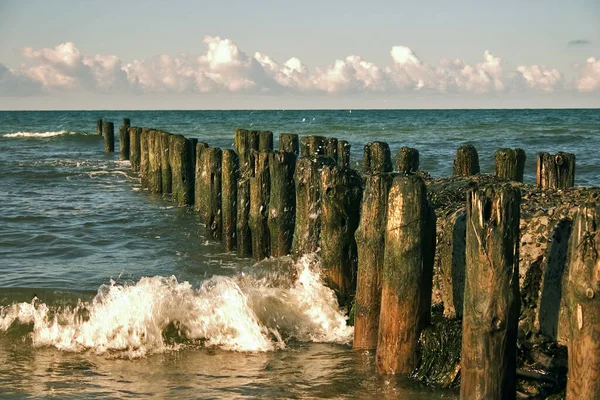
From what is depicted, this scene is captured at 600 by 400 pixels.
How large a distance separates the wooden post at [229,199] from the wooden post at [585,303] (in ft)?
20.2

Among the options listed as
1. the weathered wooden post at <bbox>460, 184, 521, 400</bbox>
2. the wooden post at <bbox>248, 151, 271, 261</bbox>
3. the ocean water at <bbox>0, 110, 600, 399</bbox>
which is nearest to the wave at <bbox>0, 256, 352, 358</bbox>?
the ocean water at <bbox>0, 110, 600, 399</bbox>

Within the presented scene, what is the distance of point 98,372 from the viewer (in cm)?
612

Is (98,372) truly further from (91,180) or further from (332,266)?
(91,180)

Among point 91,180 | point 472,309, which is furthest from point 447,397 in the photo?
point 91,180

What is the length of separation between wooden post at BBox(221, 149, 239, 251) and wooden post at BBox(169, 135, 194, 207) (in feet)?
10.3

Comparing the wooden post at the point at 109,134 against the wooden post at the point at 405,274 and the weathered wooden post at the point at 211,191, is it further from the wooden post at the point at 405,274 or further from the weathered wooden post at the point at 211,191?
the wooden post at the point at 405,274

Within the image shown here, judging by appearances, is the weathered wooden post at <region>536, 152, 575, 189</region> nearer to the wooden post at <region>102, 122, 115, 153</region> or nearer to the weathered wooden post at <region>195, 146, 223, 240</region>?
the weathered wooden post at <region>195, 146, 223, 240</region>

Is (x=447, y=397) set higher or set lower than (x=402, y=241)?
lower

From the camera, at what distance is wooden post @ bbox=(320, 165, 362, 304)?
6781 millimetres

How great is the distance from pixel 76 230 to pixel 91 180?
6913 millimetres

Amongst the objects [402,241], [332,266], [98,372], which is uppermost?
[402,241]

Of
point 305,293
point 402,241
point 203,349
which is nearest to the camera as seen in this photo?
point 402,241

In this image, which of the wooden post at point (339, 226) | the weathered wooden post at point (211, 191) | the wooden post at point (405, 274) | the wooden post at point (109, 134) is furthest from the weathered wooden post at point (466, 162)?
the wooden post at point (109, 134)

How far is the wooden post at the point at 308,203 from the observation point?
24.4 ft
